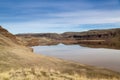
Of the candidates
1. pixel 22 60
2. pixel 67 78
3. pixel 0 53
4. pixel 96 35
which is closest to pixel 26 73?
pixel 67 78

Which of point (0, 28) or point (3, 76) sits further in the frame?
point (0, 28)

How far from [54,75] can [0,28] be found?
1933 inches

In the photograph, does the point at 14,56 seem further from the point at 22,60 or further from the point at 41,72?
the point at 41,72

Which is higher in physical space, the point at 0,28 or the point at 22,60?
the point at 0,28

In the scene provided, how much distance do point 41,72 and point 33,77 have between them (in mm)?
1014

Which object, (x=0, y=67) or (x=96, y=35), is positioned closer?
(x=0, y=67)

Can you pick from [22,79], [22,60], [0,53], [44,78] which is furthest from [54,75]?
[0,53]

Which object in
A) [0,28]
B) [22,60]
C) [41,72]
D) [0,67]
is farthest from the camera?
[0,28]

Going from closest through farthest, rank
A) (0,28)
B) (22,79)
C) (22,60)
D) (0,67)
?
(22,79) → (0,67) → (22,60) → (0,28)

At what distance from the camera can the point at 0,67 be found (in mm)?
22984

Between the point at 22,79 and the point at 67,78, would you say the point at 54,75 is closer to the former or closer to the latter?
the point at 67,78

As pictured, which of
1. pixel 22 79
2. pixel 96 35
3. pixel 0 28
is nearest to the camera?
pixel 22 79

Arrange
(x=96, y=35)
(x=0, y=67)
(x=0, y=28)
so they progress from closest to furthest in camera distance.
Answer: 1. (x=0, y=67)
2. (x=0, y=28)
3. (x=96, y=35)

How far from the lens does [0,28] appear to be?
6247 centimetres
